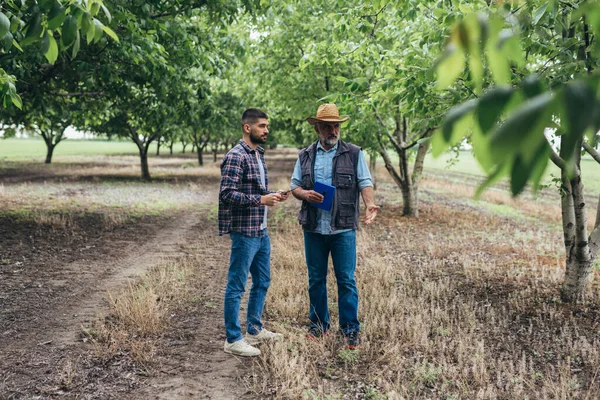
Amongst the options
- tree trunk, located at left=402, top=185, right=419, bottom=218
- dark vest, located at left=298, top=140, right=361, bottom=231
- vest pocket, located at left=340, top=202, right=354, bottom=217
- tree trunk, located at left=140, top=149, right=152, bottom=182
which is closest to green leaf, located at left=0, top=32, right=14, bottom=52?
dark vest, located at left=298, top=140, right=361, bottom=231

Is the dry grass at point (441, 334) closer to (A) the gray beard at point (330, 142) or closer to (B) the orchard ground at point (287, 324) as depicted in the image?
(B) the orchard ground at point (287, 324)

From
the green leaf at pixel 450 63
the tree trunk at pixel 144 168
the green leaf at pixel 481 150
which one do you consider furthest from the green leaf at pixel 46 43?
the tree trunk at pixel 144 168

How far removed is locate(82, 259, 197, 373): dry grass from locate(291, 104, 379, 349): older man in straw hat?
1.60 m

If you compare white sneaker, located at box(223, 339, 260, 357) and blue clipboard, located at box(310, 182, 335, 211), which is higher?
blue clipboard, located at box(310, 182, 335, 211)

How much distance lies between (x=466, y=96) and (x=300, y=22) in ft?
26.9

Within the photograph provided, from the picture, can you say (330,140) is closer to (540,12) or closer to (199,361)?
(540,12)

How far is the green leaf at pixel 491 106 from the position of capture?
83cm

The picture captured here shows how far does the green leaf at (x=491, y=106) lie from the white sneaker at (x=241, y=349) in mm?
3832

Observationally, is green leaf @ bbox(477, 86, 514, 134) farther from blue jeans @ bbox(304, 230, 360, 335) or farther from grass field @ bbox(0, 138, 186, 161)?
grass field @ bbox(0, 138, 186, 161)

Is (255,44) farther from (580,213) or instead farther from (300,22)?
(580,213)

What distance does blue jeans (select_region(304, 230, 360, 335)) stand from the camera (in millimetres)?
4453

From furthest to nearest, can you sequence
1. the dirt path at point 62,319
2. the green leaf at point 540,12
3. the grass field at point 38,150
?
the grass field at point 38,150, the dirt path at point 62,319, the green leaf at point 540,12

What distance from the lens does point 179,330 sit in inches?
193

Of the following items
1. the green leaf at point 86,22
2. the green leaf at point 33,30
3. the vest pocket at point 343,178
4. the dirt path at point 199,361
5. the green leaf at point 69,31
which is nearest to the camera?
the green leaf at point 69,31
